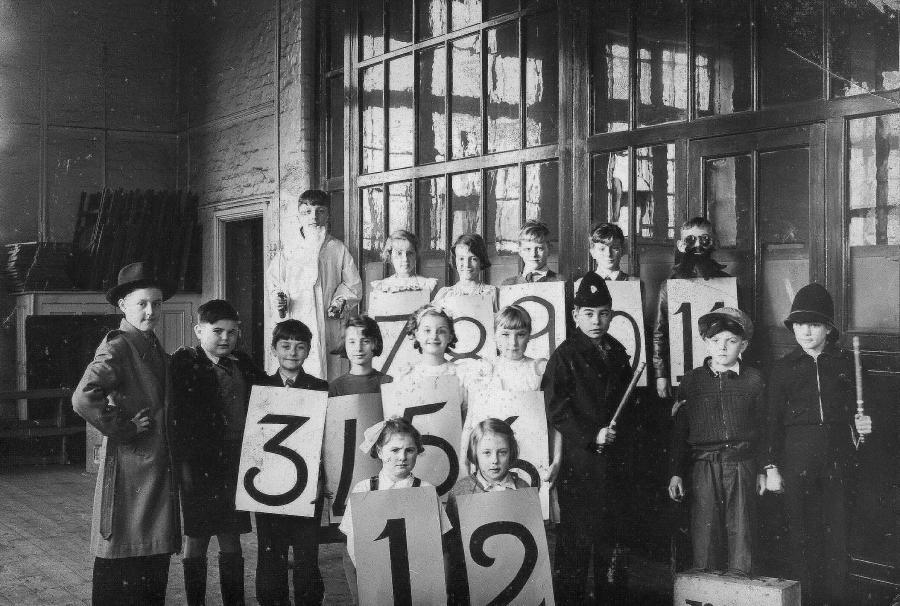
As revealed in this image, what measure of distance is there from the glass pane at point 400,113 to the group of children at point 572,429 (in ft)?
9.65

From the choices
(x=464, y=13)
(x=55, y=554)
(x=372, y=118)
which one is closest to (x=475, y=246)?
(x=464, y=13)

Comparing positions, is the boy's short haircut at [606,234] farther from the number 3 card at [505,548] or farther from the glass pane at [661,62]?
the number 3 card at [505,548]

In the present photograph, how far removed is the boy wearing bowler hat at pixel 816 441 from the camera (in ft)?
13.1

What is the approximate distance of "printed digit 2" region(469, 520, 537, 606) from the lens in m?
3.54

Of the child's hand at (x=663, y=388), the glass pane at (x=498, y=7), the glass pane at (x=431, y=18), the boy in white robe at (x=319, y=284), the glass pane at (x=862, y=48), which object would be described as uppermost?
the glass pane at (x=431, y=18)

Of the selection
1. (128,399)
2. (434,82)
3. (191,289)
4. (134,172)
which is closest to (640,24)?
(434,82)

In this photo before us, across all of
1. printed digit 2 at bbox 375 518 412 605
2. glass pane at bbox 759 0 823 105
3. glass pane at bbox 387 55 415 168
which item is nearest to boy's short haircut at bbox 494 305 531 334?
printed digit 2 at bbox 375 518 412 605

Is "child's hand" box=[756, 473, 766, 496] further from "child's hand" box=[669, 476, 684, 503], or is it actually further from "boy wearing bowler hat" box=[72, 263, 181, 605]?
"boy wearing bowler hat" box=[72, 263, 181, 605]

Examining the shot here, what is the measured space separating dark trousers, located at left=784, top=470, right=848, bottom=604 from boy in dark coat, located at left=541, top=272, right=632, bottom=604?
735 millimetres

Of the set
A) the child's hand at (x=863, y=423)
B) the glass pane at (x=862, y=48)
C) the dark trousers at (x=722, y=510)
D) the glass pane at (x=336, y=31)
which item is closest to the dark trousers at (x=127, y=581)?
the dark trousers at (x=722, y=510)

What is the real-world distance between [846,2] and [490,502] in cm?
262

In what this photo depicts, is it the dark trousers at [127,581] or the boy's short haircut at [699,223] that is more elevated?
the boy's short haircut at [699,223]

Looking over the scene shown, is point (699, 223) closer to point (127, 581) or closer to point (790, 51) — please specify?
point (790, 51)

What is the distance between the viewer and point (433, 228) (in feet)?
22.0
